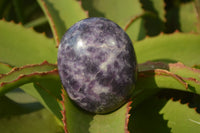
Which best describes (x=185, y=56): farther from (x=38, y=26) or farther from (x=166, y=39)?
(x=38, y=26)

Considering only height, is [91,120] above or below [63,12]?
below

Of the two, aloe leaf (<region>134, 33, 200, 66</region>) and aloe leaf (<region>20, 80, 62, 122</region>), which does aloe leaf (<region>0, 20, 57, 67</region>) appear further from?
aloe leaf (<region>134, 33, 200, 66</region>)

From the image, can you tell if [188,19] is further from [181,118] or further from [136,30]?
[181,118]

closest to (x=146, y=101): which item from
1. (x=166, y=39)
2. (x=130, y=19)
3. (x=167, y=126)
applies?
(x=167, y=126)

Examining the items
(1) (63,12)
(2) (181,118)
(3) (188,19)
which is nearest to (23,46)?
(1) (63,12)

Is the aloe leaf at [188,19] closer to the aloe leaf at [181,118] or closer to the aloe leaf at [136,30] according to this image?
the aloe leaf at [136,30]

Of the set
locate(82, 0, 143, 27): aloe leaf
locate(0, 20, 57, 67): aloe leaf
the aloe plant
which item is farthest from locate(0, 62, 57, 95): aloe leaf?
locate(82, 0, 143, 27): aloe leaf

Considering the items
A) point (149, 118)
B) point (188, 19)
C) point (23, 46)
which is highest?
point (23, 46)
